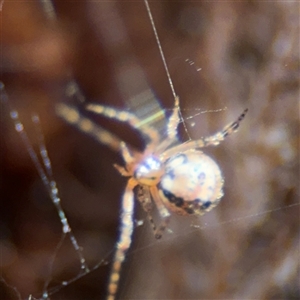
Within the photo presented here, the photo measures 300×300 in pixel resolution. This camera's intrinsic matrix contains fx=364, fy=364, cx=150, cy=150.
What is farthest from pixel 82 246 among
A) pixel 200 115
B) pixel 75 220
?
pixel 200 115

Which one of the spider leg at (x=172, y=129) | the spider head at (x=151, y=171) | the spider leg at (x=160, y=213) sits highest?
the spider leg at (x=172, y=129)

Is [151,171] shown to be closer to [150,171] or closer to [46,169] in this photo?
[150,171]

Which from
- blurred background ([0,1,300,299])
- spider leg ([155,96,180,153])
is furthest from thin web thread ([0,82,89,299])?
spider leg ([155,96,180,153])

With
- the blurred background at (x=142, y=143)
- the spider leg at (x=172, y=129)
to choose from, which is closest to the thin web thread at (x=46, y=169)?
the blurred background at (x=142, y=143)

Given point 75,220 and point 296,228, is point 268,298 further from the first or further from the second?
point 75,220

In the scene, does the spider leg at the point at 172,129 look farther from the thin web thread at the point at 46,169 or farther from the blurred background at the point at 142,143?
the thin web thread at the point at 46,169

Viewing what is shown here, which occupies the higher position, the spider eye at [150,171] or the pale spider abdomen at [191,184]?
the spider eye at [150,171]

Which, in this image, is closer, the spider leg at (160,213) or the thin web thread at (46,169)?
the thin web thread at (46,169)
